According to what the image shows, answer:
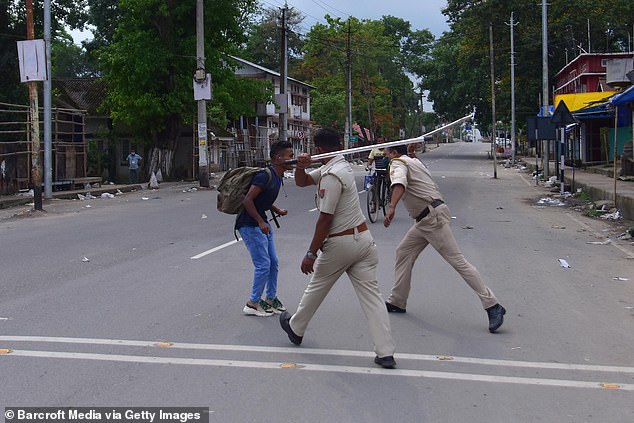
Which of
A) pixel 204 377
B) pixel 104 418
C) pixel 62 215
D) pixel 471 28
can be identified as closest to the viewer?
pixel 104 418

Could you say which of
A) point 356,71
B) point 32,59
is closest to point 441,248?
point 32,59

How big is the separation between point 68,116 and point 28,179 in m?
9.38

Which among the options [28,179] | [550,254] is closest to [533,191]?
[550,254]

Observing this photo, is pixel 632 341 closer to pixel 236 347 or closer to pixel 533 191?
pixel 236 347

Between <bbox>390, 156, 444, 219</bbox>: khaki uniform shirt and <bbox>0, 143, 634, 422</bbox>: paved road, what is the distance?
1165 mm

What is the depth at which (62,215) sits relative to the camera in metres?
19.4

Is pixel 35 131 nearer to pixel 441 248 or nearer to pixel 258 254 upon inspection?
pixel 258 254

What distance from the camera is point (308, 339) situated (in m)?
6.61

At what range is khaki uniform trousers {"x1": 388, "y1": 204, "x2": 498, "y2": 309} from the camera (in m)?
7.05

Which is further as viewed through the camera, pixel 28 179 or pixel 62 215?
pixel 28 179

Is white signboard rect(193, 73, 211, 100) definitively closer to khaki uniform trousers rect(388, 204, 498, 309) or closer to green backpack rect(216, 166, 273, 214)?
green backpack rect(216, 166, 273, 214)

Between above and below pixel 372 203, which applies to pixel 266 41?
above

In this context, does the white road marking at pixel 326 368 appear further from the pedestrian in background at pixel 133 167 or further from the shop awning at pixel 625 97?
the pedestrian in background at pixel 133 167

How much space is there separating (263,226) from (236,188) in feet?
1.55
